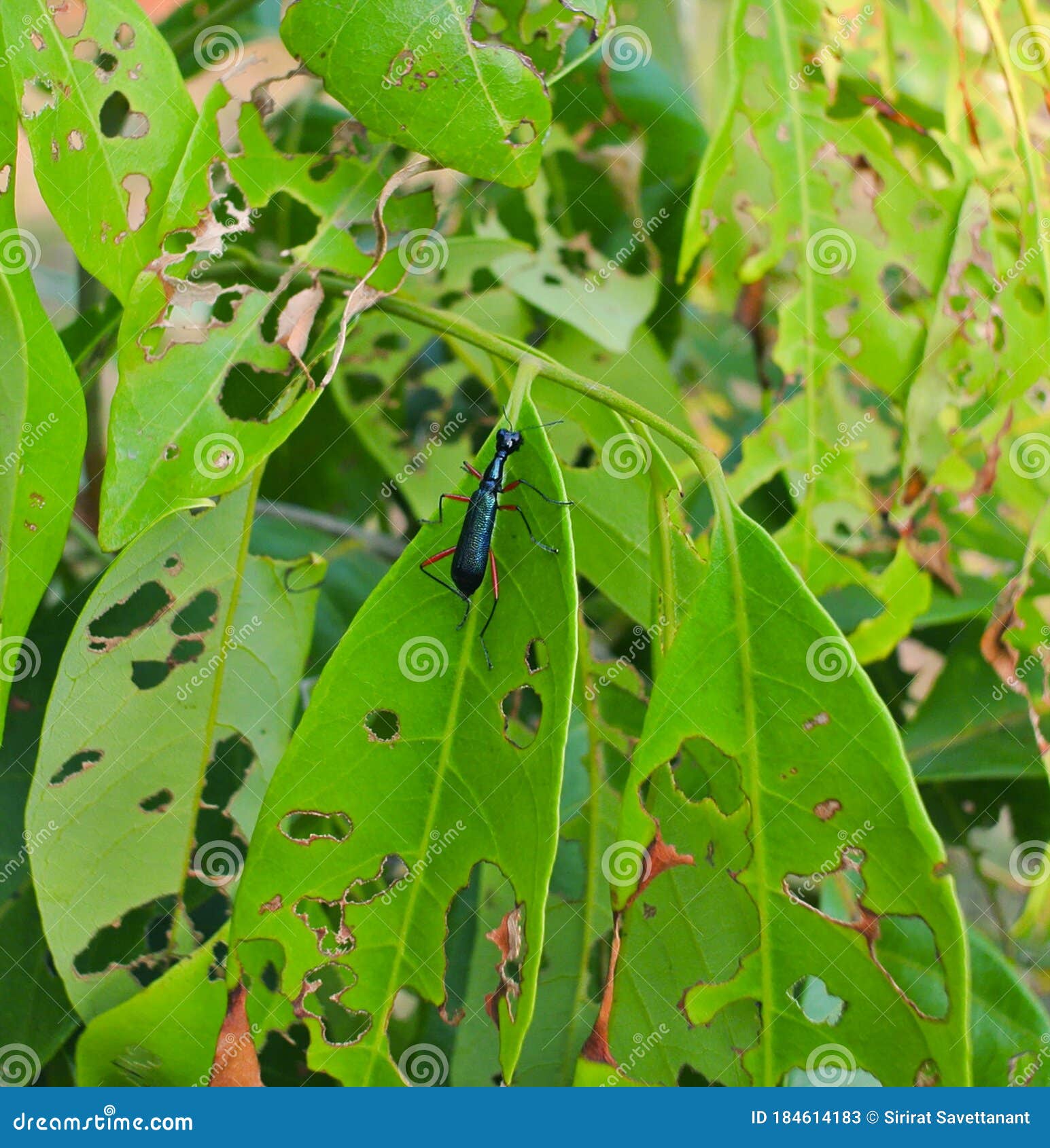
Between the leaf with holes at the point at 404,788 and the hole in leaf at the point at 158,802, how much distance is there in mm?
185

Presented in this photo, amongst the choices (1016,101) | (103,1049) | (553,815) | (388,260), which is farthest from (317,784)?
(1016,101)

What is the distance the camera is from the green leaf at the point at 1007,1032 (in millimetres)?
1220

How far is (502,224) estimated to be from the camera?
1.46 m

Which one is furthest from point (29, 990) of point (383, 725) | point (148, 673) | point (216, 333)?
point (216, 333)

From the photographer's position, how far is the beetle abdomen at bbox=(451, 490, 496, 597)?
0.91 metres

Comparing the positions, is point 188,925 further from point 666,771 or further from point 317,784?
point 666,771

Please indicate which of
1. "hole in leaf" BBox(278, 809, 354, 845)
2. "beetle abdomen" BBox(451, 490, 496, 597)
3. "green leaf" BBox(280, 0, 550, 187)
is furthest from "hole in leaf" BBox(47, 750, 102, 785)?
"green leaf" BBox(280, 0, 550, 187)

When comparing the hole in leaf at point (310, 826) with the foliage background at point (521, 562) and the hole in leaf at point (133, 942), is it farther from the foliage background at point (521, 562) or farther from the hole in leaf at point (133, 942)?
the hole in leaf at point (133, 942)

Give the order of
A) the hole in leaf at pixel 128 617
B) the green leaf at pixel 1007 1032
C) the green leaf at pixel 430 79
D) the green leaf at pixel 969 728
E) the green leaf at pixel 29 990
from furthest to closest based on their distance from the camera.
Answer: the green leaf at pixel 969 728 → the green leaf at pixel 1007 1032 → the green leaf at pixel 29 990 → the hole in leaf at pixel 128 617 → the green leaf at pixel 430 79

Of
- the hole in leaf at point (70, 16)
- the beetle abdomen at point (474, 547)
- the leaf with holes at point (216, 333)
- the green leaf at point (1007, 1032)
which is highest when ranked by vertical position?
the hole in leaf at point (70, 16)

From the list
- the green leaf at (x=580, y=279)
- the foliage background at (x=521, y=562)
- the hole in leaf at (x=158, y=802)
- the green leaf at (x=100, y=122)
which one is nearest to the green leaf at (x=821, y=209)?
the foliage background at (x=521, y=562)

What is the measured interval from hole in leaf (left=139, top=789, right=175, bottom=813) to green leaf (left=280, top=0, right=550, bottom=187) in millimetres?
688

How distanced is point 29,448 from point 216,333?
191 millimetres

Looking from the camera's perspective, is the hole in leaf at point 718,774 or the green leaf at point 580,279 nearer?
the hole in leaf at point 718,774
